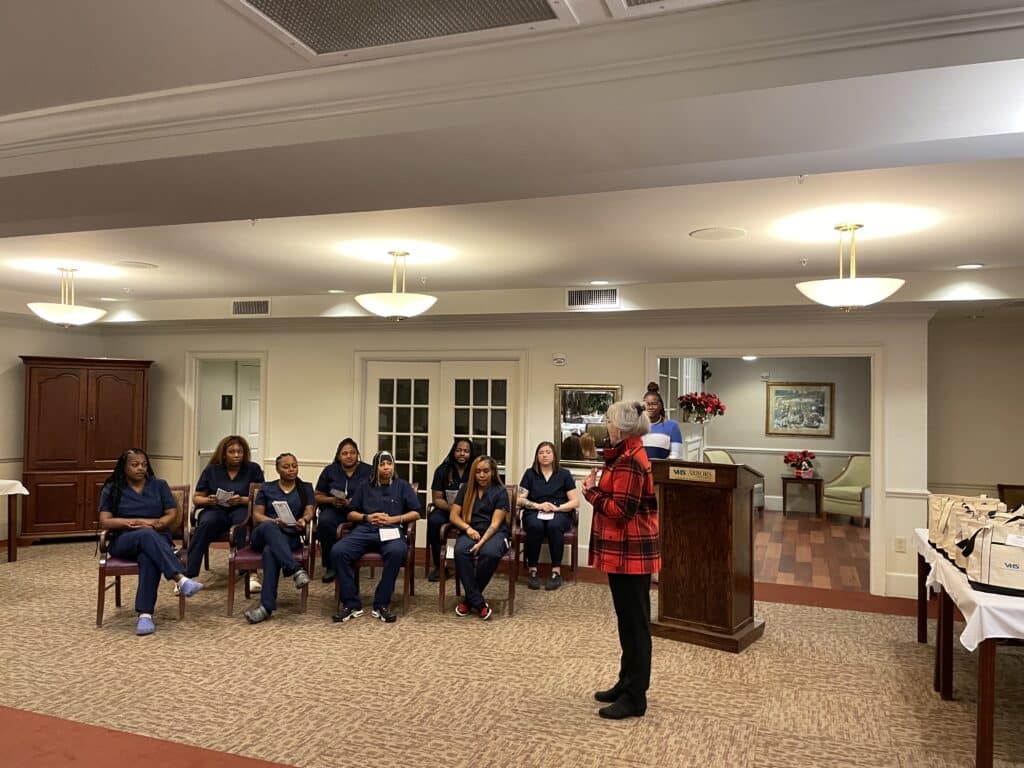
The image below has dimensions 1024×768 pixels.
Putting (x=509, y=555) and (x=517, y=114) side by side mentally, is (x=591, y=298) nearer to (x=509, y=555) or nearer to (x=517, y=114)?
(x=509, y=555)

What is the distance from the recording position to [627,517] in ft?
11.4

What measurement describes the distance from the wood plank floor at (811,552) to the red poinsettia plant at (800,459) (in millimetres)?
648

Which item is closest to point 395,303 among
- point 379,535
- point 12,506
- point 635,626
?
point 379,535

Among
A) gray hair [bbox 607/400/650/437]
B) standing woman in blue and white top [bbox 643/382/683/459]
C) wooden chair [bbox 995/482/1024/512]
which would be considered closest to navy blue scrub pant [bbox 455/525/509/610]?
standing woman in blue and white top [bbox 643/382/683/459]

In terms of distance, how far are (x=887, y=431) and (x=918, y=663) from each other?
2.12 m

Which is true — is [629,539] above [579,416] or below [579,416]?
below

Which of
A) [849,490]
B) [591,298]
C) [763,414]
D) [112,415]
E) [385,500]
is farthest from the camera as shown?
[763,414]

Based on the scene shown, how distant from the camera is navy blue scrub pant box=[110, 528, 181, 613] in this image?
4926 mm

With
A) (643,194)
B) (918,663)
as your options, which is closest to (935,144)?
(643,194)

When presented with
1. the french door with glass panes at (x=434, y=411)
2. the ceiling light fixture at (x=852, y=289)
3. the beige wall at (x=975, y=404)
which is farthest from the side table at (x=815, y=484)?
the ceiling light fixture at (x=852, y=289)

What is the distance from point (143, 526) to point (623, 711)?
3314mm

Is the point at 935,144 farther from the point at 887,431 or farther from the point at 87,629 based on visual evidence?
the point at 87,629

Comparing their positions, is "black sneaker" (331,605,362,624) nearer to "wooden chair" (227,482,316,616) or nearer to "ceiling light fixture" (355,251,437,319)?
"wooden chair" (227,482,316,616)

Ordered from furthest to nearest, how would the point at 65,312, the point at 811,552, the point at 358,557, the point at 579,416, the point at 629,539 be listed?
the point at 811,552 < the point at 579,416 < the point at 65,312 < the point at 358,557 < the point at 629,539
